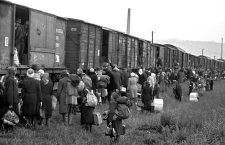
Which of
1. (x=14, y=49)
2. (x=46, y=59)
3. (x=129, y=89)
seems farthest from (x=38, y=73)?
(x=129, y=89)

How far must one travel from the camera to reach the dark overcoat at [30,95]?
985 centimetres

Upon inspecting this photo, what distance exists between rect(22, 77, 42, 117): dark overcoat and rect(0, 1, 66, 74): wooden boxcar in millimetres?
1963

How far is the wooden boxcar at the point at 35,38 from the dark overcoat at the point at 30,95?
196 cm

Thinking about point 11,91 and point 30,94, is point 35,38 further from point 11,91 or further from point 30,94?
point 11,91

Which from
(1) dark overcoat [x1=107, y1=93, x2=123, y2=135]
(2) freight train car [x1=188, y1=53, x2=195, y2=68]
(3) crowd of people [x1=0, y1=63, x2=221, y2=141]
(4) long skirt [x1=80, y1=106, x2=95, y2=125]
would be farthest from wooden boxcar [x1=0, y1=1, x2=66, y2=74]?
(2) freight train car [x1=188, y1=53, x2=195, y2=68]

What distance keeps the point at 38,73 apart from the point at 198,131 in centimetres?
505

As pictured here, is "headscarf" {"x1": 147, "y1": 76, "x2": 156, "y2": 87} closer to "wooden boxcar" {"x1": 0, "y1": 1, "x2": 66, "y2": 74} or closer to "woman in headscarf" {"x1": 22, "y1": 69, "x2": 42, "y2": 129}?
"wooden boxcar" {"x1": 0, "y1": 1, "x2": 66, "y2": 74}

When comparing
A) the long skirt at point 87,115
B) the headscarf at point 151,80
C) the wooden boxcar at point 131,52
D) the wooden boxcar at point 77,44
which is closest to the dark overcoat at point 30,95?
the long skirt at point 87,115

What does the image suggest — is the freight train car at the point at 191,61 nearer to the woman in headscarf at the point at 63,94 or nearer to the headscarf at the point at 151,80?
the headscarf at the point at 151,80

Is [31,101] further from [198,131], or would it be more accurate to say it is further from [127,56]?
[127,56]

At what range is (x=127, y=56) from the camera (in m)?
25.3

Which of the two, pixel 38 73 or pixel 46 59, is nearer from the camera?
pixel 38 73

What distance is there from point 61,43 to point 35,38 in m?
2.82

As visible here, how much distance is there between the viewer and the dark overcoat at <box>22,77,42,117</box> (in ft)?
32.3
